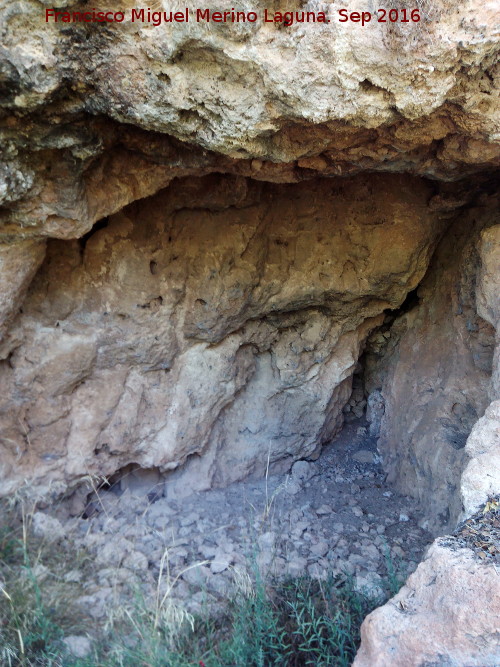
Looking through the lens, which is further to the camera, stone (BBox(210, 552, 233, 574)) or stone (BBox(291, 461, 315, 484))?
stone (BBox(291, 461, 315, 484))

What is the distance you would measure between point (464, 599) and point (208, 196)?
78.5 inches

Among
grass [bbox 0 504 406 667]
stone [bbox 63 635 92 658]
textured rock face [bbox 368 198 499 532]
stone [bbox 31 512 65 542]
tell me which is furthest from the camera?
textured rock face [bbox 368 198 499 532]

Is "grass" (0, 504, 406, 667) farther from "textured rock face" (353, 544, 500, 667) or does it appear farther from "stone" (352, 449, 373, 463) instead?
"stone" (352, 449, 373, 463)

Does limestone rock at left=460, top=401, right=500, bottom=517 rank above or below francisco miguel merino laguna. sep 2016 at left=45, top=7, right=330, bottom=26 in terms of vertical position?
below

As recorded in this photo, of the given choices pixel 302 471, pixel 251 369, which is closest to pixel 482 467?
pixel 251 369

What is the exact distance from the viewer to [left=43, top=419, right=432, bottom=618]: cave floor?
8.08 feet

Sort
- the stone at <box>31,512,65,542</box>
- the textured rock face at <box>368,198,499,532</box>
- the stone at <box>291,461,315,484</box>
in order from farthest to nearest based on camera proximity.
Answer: the stone at <box>291,461,315,484</box>, the textured rock face at <box>368,198,499,532</box>, the stone at <box>31,512,65,542</box>

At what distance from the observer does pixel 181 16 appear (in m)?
1.54

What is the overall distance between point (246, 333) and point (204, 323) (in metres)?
0.33

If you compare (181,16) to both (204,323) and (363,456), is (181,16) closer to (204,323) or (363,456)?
(204,323)

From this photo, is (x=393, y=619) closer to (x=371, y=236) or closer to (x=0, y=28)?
(x=0, y=28)

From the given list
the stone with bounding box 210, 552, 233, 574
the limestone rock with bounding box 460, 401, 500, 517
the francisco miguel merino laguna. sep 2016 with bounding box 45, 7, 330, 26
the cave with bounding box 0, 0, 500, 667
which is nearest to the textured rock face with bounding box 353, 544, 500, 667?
the cave with bounding box 0, 0, 500, 667

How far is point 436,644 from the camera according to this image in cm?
122

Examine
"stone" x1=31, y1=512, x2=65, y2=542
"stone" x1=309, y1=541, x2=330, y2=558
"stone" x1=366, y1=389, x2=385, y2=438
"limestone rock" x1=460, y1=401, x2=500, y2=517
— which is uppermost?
"limestone rock" x1=460, y1=401, x2=500, y2=517
